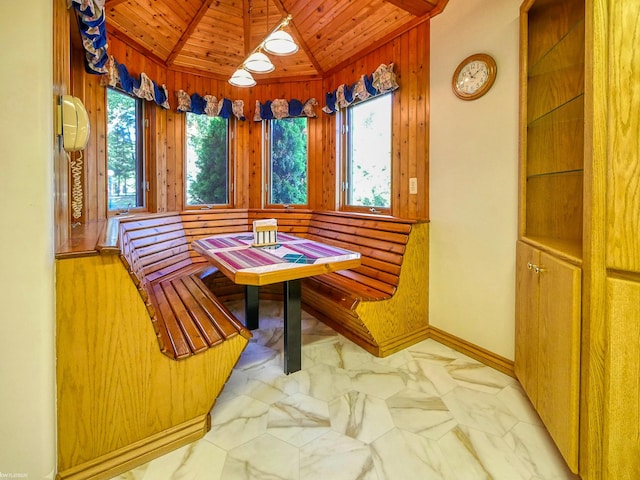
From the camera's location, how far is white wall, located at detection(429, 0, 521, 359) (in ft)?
7.36

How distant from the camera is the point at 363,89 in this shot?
11.2ft

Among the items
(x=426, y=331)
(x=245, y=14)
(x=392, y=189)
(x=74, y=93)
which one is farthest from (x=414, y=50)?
(x=74, y=93)

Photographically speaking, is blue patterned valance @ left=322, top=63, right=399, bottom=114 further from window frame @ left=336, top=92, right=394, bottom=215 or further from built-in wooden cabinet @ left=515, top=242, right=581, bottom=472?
built-in wooden cabinet @ left=515, top=242, right=581, bottom=472

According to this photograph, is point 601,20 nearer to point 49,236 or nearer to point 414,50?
point 414,50

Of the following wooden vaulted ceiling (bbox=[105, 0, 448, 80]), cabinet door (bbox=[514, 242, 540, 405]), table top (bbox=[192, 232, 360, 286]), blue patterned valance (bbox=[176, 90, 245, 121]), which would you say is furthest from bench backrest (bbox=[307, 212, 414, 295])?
blue patterned valance (bbox=[176, 90, 245, 121])

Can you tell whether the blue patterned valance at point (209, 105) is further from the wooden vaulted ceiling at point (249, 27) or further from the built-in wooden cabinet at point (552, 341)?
the built-in wooden cabinet at point (552, 341)

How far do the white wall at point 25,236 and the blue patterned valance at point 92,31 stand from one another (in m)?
0.68

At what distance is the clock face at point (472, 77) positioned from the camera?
2362 mm

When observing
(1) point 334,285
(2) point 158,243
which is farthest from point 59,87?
(1) point 334,285

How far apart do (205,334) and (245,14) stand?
3.41 metres

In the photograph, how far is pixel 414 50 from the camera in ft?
9.70

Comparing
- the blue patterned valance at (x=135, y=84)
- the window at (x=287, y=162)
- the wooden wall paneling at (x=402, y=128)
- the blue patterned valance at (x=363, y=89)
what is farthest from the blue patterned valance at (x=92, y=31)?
the wooden wall paneling at (x=402, y=128)

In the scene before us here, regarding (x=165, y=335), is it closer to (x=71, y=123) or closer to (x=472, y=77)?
(x=71, y=123)

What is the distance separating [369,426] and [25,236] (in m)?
A: 1.77
